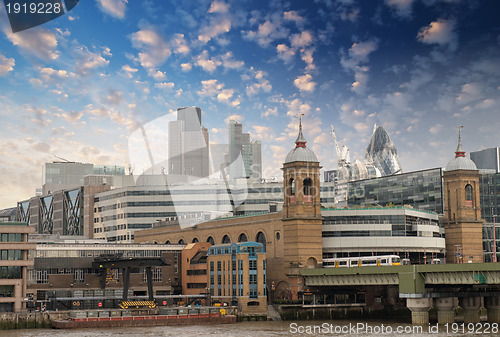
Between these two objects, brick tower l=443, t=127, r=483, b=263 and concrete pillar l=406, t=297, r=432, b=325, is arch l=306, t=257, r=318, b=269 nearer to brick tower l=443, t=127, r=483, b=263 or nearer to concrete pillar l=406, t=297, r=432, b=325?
concrete pillar l=406, t=297, r=432, b=325

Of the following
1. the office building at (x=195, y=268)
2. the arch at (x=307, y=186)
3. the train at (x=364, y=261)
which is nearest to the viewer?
the train at (x=364, y=261)

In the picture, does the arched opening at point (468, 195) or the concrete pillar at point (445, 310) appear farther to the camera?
the arched opening at point (468, 195)

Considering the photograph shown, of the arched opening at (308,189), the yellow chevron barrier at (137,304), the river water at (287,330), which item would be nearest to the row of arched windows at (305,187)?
the arched opening at (308,189)

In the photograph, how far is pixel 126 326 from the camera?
127438 mm

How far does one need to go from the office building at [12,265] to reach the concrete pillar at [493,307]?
80.1 metres

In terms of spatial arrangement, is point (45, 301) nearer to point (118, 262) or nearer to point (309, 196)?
point (118, 262)

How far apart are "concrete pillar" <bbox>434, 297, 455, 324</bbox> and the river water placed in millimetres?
1863

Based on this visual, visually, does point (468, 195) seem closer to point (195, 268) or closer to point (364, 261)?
point (364, 261)

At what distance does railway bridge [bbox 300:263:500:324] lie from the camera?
119 m

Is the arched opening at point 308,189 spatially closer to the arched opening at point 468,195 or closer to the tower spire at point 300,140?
the tower spire at point 300,140

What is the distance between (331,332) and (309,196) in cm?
4467

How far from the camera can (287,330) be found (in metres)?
119

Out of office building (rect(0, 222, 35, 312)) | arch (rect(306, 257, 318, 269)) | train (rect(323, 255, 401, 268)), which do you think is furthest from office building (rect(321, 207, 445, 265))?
office building (rect(0, 222, 35, 312))

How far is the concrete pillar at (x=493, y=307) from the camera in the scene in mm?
137025
